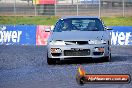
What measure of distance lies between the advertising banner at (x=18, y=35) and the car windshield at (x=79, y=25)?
10801 mm

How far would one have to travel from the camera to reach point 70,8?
38.5m

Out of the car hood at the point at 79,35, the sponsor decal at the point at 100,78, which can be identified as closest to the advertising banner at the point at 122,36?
the car hood at the point at 79,35

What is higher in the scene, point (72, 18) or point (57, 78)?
point (72, 18)

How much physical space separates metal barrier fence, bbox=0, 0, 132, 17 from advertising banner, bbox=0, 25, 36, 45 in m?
11.4

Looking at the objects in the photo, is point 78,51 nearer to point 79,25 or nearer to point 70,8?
point 79,25

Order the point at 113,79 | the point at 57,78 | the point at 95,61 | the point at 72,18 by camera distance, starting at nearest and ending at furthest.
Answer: the point at 113,79, the point at 57,78, the point at 95,61, the point at 72,18

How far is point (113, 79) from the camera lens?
2.61 meters

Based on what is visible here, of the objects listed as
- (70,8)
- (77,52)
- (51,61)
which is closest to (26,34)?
(70,8)

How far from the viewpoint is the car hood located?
13.5 meters

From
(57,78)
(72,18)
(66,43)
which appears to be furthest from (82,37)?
(57,78)

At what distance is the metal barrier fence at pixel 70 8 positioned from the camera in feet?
125

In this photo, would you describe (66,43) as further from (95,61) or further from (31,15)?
(31,15)

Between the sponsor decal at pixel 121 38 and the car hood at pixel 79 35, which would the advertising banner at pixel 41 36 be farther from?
the car hood at pixel 79 35

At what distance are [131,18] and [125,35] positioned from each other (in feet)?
43.6
